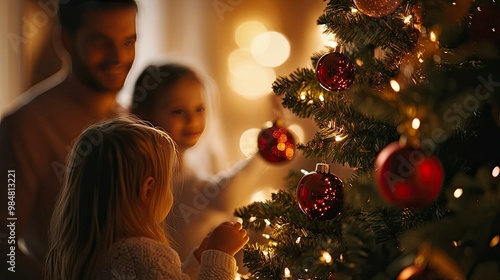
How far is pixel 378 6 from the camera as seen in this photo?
3.77ft

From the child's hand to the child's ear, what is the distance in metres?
0.18

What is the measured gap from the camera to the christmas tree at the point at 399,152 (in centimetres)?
79

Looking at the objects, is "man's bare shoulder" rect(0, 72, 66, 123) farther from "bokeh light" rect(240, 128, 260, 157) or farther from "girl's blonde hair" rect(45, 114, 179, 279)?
"bokeh light" rect(240, 128, 260, 157)

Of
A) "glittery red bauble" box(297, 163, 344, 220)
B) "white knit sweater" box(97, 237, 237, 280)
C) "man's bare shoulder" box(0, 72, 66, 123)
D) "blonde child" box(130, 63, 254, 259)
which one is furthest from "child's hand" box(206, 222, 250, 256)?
"man's bare shoulder" box(0, 72, 66, 123)

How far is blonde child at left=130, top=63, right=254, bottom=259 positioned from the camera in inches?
72.8

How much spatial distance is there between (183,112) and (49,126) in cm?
37

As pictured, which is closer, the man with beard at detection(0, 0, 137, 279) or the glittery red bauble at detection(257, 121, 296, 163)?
the glittery red bauble at detection(257, 121, 296, 163)

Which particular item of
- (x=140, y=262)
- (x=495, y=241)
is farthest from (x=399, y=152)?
(x=140, y=262)

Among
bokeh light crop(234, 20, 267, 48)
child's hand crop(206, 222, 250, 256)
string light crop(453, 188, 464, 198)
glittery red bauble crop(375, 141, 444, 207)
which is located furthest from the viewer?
bokeh light crop(234, 20, 267, 48)

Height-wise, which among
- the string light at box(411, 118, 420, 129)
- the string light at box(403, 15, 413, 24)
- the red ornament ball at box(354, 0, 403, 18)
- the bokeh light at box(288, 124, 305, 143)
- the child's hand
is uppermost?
the red ornament ball at box(354, 0, 403, 18)

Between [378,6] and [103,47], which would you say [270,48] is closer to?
[103,47]

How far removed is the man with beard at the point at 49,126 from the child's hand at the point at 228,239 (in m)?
0.50

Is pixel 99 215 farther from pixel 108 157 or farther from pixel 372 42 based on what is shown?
pixel 372 42

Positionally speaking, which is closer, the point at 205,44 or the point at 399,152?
the point at 399,152
